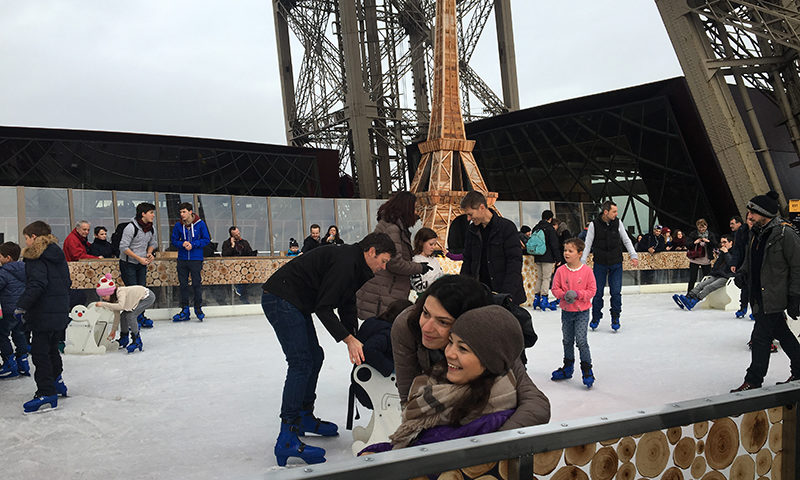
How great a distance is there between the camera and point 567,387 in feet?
16.4

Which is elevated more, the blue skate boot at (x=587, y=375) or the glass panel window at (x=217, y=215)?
the glass panel window at (x=217, y=215)

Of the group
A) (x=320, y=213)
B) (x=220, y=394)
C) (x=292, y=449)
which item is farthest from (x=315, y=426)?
(x=320, y=213)

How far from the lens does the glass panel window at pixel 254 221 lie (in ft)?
44.8

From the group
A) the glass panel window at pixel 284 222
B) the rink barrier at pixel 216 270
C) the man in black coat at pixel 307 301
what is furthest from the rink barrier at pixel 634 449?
the glass panel window at pixel 284 222

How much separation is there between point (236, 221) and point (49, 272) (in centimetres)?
899

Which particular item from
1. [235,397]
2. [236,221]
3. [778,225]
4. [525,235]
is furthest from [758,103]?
[235,397]

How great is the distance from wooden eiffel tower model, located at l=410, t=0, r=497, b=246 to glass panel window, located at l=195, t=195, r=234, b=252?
6978 mm

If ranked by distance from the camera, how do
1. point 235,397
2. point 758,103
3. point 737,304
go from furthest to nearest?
point 758,103 < point 737,304 < point 235,397

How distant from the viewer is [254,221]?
13727 millimetres

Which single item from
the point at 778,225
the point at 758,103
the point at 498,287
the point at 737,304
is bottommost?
the point at 737,304

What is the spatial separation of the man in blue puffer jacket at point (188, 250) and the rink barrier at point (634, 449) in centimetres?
820

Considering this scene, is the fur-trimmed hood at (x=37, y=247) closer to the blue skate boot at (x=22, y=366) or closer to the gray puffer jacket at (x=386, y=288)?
the blue skate boot at (x=22, y=366)

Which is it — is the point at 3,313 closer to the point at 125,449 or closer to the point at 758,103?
the point at 125,449

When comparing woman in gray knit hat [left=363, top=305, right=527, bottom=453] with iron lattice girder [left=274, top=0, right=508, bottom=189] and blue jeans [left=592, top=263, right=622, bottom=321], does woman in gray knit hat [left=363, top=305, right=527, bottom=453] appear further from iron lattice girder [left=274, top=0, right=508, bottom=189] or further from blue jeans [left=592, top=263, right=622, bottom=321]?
iron lattice girder [left=274, top=0, right=508, bottom=189]
